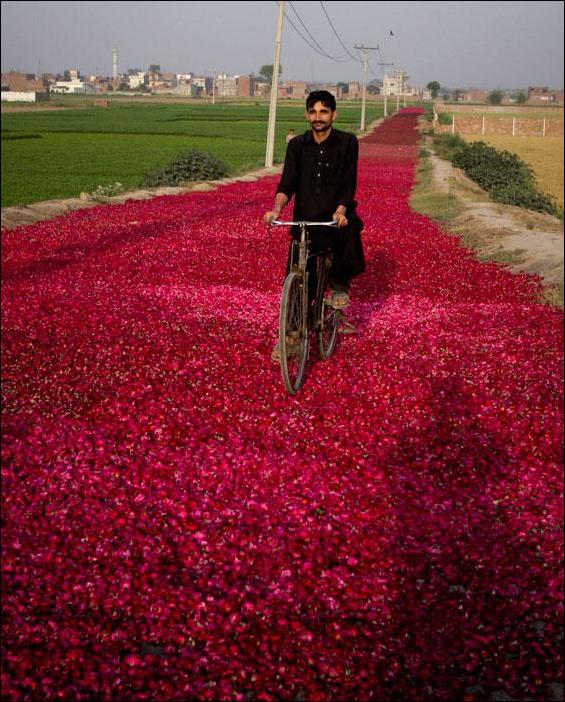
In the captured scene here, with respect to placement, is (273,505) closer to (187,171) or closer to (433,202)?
(433,202)

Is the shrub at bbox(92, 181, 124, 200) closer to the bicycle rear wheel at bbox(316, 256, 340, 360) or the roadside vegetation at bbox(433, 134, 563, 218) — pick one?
the roadside vegetation at bbox(433, 134, 563, 218)

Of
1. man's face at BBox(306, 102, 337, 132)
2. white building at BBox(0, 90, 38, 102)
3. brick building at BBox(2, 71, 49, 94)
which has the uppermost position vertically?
brick building at BBox(2, 71, 49, 94)

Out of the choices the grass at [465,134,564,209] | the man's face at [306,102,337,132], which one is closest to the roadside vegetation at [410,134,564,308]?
the grass at [465,134,564,209]

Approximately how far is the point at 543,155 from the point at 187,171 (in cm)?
3584

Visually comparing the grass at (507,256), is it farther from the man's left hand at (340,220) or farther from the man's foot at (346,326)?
the man's left hand at (340,220)

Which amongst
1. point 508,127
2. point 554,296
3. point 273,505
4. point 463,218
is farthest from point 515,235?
point 508,127

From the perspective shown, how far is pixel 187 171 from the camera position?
33.6m

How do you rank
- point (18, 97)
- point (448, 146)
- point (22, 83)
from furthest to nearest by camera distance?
point (22, 83), point (18, 97), point (448, 146)

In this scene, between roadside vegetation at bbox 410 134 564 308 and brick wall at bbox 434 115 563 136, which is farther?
brick wall at bbox 434 115 563 136

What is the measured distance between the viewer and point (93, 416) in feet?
24.7

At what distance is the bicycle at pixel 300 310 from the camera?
285 inches

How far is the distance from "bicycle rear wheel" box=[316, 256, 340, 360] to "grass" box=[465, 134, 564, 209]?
24413mm

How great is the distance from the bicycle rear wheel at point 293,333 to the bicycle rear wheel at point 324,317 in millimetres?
485

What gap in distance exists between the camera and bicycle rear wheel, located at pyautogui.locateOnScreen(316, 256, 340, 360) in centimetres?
823
